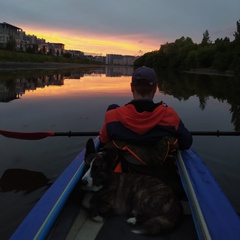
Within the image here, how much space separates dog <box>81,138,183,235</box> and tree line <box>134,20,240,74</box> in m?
49.2

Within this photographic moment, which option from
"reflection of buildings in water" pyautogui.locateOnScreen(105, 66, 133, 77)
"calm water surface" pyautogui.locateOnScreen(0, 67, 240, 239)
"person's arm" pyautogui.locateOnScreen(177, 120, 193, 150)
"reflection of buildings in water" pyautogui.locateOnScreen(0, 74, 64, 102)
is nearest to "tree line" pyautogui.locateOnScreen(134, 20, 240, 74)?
"reflection of buildings in water" pyautogui.locateOnScreen(105, 66, 133, 77)

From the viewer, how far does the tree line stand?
54031mm

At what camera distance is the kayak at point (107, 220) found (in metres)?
2.36

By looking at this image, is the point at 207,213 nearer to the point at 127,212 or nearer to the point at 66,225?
the point at 127,212

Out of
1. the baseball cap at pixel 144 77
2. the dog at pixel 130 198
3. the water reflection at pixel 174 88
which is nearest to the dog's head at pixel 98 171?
the dog at pixel 130 198

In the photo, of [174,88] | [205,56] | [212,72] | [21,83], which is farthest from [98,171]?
[205,56]

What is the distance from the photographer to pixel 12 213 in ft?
13.5

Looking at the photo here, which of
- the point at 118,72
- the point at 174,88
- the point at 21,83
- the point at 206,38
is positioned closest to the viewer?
the point at 21,83

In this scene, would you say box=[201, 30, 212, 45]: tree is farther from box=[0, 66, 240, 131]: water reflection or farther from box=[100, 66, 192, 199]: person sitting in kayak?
box=[100, 66, 192, 199]: person sitting in kayak

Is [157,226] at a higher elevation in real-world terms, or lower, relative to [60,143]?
higher

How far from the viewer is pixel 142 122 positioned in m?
3.03

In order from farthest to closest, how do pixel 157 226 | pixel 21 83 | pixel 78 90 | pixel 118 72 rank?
pixel 118 72 < pixel 21 83 < pixel 78 90 < pixel 157 226

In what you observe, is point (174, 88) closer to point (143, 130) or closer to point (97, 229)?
point (143, 130)

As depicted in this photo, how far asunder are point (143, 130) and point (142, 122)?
0.26 ft
